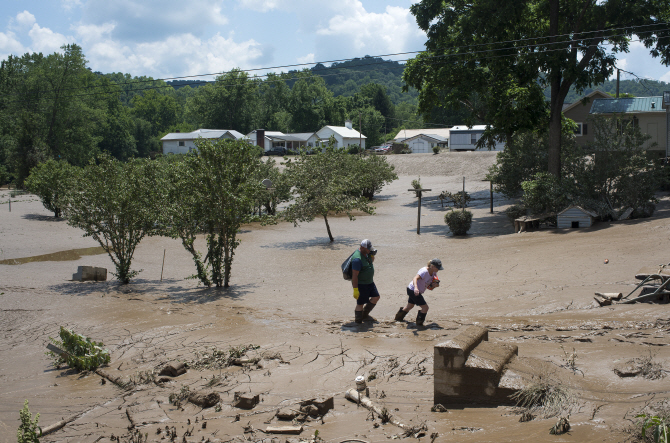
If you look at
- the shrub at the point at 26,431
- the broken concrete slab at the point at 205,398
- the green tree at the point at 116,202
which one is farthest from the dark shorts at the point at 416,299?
the green tree at the point at 116,202

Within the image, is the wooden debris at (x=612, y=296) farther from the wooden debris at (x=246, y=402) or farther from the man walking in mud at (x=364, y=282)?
the wooden debris at (x=246, y=402)

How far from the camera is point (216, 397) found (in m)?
6.12

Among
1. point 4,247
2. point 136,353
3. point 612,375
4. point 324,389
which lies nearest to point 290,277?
point 136,353

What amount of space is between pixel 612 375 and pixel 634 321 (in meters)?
2.95

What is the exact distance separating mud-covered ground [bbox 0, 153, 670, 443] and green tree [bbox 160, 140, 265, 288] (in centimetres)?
149

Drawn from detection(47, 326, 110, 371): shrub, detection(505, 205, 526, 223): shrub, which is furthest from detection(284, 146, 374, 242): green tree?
detection(47, 326, 110, 371): shrub

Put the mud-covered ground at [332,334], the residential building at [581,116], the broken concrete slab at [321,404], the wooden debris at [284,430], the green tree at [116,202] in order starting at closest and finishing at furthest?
the wooden debris at [284,430], the mud-covered ground at [332,334], the broken concrete slab at [321,404], the green tree at [116,202], the residential building at [581,116]

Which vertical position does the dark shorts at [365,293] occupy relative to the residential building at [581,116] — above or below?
below

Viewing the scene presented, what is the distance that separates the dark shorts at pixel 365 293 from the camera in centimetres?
975

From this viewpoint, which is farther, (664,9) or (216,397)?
(664,9)

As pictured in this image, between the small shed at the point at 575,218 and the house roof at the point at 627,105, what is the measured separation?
57.2 feet

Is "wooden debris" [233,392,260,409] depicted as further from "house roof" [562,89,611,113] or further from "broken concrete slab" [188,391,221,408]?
"house roof" [562,89,611,113]

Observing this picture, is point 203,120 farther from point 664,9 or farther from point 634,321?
point 634,321

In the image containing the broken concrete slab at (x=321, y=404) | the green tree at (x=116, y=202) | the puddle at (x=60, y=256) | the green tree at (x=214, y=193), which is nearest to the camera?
the broken concrete slab at (x=321, y=404)
